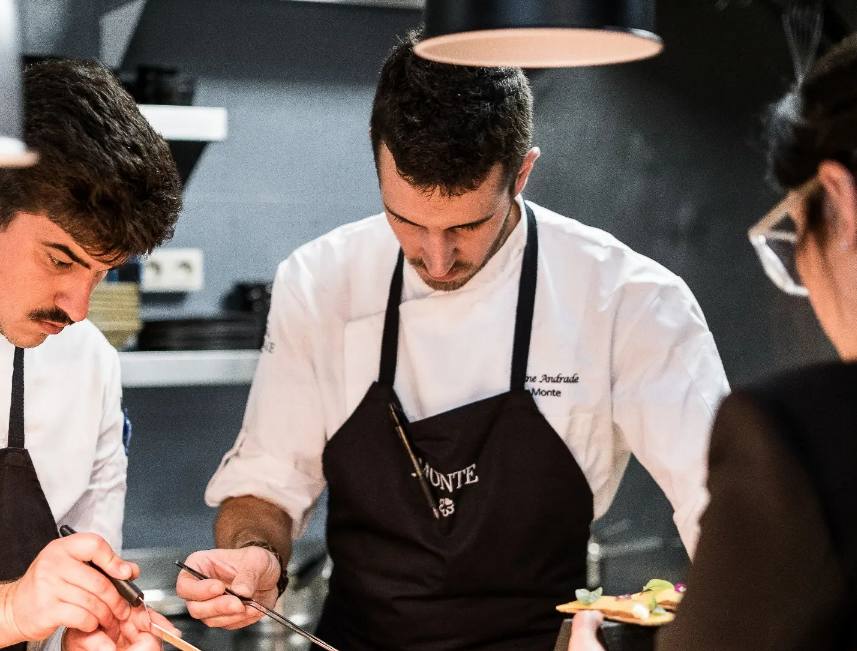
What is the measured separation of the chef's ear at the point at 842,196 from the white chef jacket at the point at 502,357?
0.89 metres

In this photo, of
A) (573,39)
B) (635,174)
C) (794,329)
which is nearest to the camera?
(573,39)

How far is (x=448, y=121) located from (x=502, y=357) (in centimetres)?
45

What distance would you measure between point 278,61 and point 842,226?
2.48 metres

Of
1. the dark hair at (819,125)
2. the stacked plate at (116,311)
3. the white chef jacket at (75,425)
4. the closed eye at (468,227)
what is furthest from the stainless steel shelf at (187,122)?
the dark hair at (819,125)

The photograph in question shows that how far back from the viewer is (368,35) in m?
3.29

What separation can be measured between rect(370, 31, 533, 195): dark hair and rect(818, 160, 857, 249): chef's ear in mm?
767

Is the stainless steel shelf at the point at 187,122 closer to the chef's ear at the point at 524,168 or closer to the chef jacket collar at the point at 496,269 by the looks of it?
the chef jacket collar at the point at 496,269

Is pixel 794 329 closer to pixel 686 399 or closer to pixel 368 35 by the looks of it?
pixel 686 399

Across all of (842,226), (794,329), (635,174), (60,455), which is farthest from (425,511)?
(635,174)

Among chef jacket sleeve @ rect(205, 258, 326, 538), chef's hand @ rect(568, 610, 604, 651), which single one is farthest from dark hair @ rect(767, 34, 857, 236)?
chef jacket sleeve @ rect(205, 258, 326, 538)

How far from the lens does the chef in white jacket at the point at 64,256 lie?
57.2 inches

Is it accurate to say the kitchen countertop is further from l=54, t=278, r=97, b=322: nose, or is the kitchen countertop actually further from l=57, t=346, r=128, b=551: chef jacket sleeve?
l=54, t=278, r=97, b=322: nose

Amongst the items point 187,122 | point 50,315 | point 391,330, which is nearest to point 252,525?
point 391,330

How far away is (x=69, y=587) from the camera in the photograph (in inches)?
56.8
